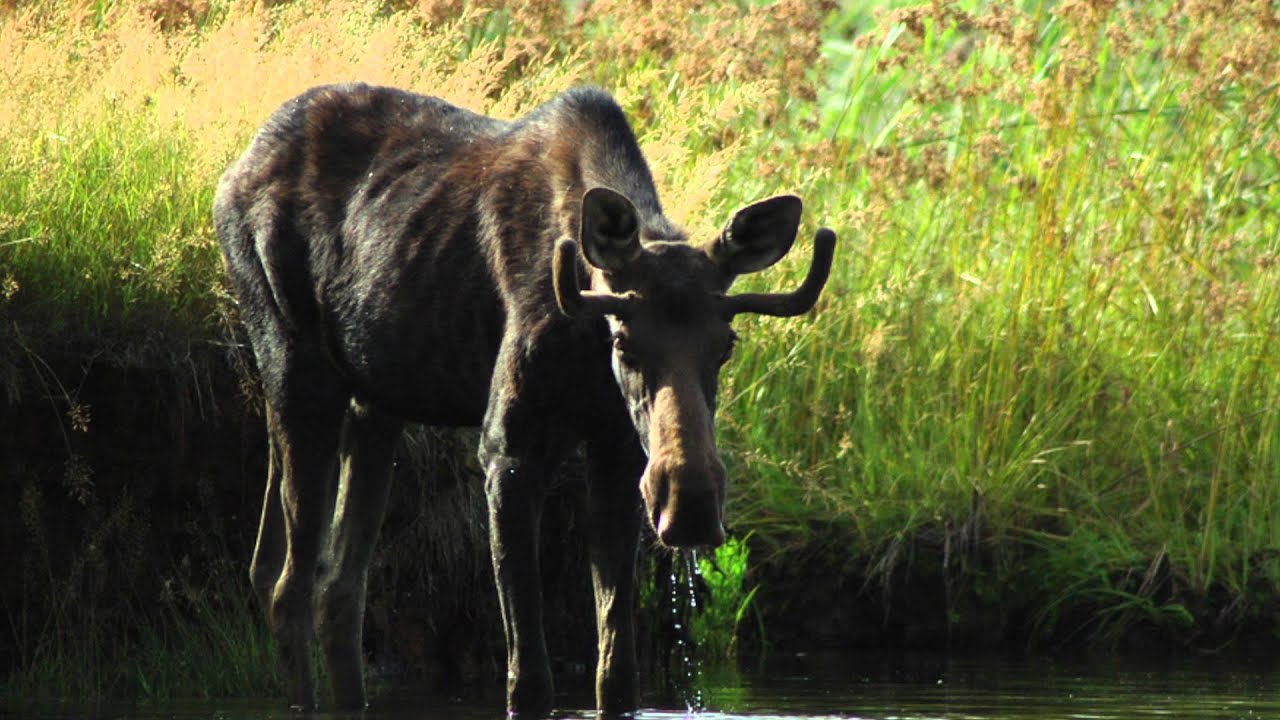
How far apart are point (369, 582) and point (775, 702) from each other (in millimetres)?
1879

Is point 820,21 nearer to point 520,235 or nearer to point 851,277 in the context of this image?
point 851,277

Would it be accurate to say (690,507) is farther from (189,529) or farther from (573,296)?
(189,529)

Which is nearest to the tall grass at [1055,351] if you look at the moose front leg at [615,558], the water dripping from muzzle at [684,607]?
the water dripping from muzzle at [684,607]

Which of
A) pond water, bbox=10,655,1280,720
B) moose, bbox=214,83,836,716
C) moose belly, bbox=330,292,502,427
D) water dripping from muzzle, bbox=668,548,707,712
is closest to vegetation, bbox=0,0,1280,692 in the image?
water dripping from muzzle, bbox=668,548,707,712

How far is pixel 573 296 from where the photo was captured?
5.24 metres

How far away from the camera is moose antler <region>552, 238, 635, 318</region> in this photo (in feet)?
17.0

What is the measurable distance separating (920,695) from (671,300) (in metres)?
2.28

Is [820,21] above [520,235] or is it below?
above

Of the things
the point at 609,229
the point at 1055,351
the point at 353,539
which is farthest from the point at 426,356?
the point at 1055,351

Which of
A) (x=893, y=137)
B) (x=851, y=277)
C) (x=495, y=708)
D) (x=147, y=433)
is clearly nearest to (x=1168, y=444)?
(x=851, y=277)

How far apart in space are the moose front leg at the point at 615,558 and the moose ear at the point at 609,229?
2.48ft

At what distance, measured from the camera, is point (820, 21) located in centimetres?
960

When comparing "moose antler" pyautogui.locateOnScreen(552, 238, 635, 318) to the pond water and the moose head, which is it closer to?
the moose head

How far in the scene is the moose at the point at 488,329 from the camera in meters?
5.37
